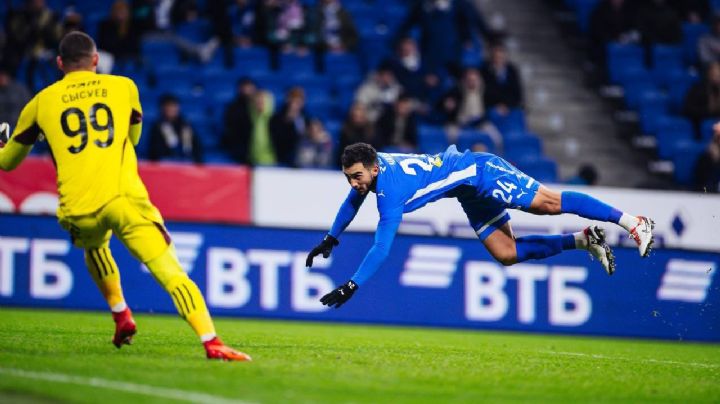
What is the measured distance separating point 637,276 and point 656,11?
783 centimetres

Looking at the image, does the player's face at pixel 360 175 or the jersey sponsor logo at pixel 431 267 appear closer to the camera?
the player's face at pixel 360 175

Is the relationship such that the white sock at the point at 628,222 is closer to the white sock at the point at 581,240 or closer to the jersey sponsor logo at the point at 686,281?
the white sock at the point at 581,240

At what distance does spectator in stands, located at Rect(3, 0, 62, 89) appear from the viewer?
59.1ft

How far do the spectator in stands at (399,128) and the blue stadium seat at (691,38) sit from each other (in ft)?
21.2

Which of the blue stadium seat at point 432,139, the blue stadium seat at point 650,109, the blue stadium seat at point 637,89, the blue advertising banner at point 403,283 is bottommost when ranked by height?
A: the blue advertising banner at point 403,283

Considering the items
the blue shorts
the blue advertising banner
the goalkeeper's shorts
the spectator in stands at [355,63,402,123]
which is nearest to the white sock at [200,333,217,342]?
the goalkeeper's shorts

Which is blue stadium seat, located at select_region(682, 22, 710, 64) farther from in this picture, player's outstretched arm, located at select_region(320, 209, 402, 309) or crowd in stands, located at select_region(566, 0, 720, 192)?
player's outstretched arm, located at select_region(320, 209, 402, 309)

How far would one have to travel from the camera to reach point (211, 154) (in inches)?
711

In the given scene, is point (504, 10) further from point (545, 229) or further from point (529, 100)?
point (545, 229)

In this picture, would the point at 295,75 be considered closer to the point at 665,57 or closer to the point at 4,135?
the point at 665,57

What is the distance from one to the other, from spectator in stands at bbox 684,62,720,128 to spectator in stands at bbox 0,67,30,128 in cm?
1082

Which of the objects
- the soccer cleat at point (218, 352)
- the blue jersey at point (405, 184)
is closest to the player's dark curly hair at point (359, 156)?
the blue jersey at point (405, 184)

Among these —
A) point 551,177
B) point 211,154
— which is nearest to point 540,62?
point 551,177

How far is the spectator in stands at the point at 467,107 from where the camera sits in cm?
1892
